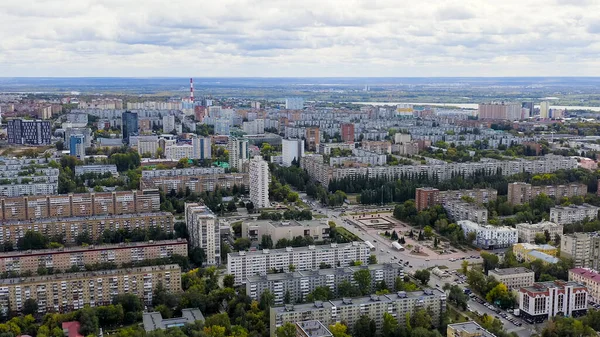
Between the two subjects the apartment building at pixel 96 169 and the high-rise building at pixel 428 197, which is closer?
the high-rise building at pixel 428 197

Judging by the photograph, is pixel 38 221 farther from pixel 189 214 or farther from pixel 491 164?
pixel 491 164

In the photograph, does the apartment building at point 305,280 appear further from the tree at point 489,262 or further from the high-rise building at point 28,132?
the high-rise building at point 28,132

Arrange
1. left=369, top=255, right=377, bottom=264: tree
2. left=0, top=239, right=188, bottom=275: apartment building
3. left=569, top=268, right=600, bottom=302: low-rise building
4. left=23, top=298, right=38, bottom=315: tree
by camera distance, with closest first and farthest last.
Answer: left=23, top=298, right=38, bottom=315: tree
left=569, top=268, right=600, bottom=302: low-rise building
left=0, top=239, right=188, bottom=275: apartment building
left=369, top=255, right=377, bottom=264: tree

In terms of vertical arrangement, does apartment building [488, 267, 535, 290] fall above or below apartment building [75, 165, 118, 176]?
below

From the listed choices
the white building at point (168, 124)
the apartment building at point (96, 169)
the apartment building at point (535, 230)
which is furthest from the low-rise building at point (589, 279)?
the white building at point (168, 124)

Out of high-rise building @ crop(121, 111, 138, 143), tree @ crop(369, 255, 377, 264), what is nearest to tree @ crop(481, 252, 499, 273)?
tree @ crop(369, 255, 377, 264)

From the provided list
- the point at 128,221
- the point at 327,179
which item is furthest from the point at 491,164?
the point at 128,221

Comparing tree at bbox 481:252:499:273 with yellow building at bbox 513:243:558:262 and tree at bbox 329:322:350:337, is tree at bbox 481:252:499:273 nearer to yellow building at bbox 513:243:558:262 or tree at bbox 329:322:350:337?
yellow building at bbox 513:243:558:262
